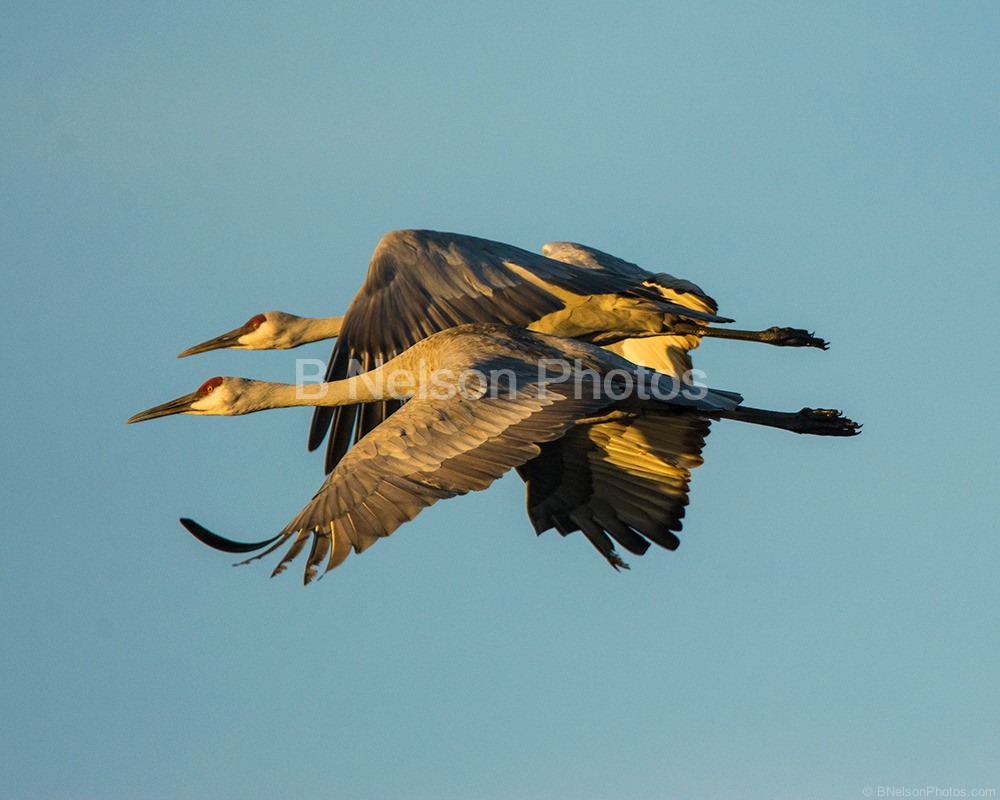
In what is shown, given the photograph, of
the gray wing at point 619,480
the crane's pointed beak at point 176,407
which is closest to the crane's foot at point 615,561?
the gray wing at point 619,480

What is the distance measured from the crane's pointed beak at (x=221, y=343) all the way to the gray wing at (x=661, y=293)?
8.12ft

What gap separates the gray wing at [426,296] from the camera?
1298cm

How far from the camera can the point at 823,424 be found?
1295 cm

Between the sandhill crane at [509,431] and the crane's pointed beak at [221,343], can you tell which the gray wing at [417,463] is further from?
the crane's pointed beak at [221,343]

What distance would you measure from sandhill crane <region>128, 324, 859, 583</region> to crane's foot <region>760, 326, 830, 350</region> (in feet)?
4.39

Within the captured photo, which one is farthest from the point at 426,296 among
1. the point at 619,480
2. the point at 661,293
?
the point at 661,293

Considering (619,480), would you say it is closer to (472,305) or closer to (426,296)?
(472,305)

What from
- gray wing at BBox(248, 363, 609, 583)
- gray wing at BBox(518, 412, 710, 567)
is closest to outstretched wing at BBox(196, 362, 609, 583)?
gray wing at BBox(248, 363, 609, 583)

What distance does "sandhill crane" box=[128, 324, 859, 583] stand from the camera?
10.0 meters

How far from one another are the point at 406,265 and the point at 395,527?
375cm

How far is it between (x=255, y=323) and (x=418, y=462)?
A: 522 centimetres

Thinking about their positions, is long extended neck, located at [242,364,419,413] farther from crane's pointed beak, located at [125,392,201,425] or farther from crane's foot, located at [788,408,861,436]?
crane's foot, located at [788,408,861,436]

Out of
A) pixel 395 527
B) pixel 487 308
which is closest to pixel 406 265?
pixel 487 308

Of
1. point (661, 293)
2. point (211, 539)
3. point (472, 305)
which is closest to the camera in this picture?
point (211, 539)
